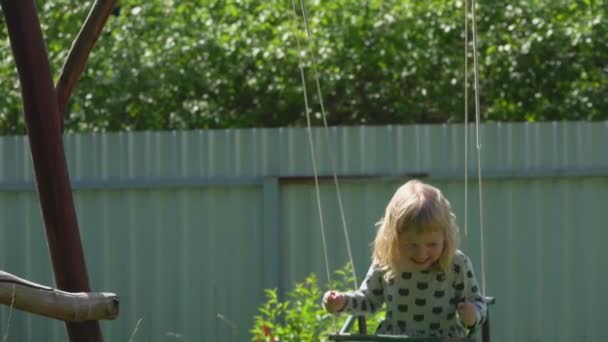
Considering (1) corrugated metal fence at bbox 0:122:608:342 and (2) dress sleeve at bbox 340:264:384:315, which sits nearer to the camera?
(2) dress sleeve at bbox 340:264:384:315

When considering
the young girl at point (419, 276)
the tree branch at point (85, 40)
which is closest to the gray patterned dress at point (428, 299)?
the young girl at point (419, 276)

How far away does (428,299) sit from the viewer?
4.78 meters

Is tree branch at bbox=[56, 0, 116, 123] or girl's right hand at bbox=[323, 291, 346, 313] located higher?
tree branch at bbox=[56, 0, 116, 123]

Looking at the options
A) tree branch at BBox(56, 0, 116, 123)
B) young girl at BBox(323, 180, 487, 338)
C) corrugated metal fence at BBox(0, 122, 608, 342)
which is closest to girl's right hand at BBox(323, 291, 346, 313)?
young girl at BBox(323, 180, 487, 338)

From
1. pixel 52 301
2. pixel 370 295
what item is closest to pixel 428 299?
pixel 370 295

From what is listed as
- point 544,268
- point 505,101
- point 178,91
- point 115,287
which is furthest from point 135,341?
point 505,101

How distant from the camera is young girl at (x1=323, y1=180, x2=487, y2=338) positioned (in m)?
4.54

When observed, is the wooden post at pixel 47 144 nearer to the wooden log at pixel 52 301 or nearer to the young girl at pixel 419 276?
the wooden log at pixel 52 301

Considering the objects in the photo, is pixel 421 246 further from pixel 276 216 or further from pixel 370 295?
pixel 276 216

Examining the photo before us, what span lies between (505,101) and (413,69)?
34.3 inches

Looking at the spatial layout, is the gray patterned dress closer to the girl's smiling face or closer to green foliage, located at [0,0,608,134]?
the girl's smiling face

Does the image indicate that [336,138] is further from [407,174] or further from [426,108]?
[426,108]

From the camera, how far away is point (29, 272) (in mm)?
8188

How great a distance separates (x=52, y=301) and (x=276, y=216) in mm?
3490
